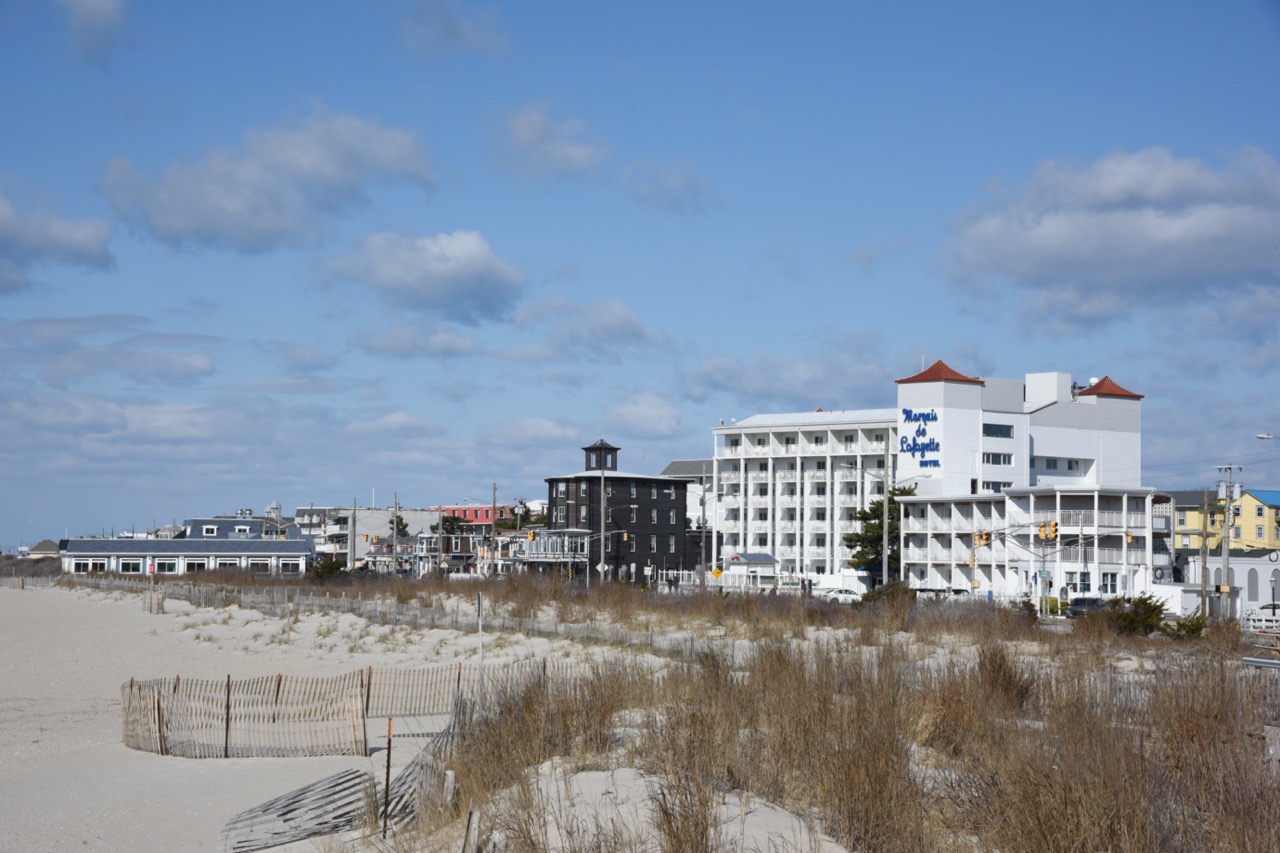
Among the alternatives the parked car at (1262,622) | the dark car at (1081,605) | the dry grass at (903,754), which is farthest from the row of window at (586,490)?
the dry grass at (903,754)

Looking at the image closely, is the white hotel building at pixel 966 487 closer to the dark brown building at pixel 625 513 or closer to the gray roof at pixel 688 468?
the dark brown building at pixel 625 513

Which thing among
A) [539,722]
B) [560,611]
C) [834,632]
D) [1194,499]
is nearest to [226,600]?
[560,611]

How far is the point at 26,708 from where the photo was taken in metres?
27.2

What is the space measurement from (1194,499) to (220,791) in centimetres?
11970

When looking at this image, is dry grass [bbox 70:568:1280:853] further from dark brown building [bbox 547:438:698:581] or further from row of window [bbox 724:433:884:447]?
dark brown building [bbox 547:438:698:581]

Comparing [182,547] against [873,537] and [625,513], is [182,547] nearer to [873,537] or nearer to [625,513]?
[625,513]

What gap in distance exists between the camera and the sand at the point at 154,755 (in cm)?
1391

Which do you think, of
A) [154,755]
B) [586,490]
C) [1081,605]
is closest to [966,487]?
[1081,605]

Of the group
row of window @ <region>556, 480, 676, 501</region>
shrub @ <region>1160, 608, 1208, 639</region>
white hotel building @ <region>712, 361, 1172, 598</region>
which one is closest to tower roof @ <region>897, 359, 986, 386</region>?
white hotel building @ <region>712, 361, 1172, 598</region>

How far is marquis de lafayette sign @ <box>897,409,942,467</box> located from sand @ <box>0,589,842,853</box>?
5186 centimetres

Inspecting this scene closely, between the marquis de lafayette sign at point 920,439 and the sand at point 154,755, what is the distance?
51.9 m

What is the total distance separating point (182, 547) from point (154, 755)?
382 ft

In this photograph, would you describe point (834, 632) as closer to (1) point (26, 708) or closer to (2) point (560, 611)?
(2) point (560, 611)

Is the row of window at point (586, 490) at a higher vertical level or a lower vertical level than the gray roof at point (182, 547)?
higher
